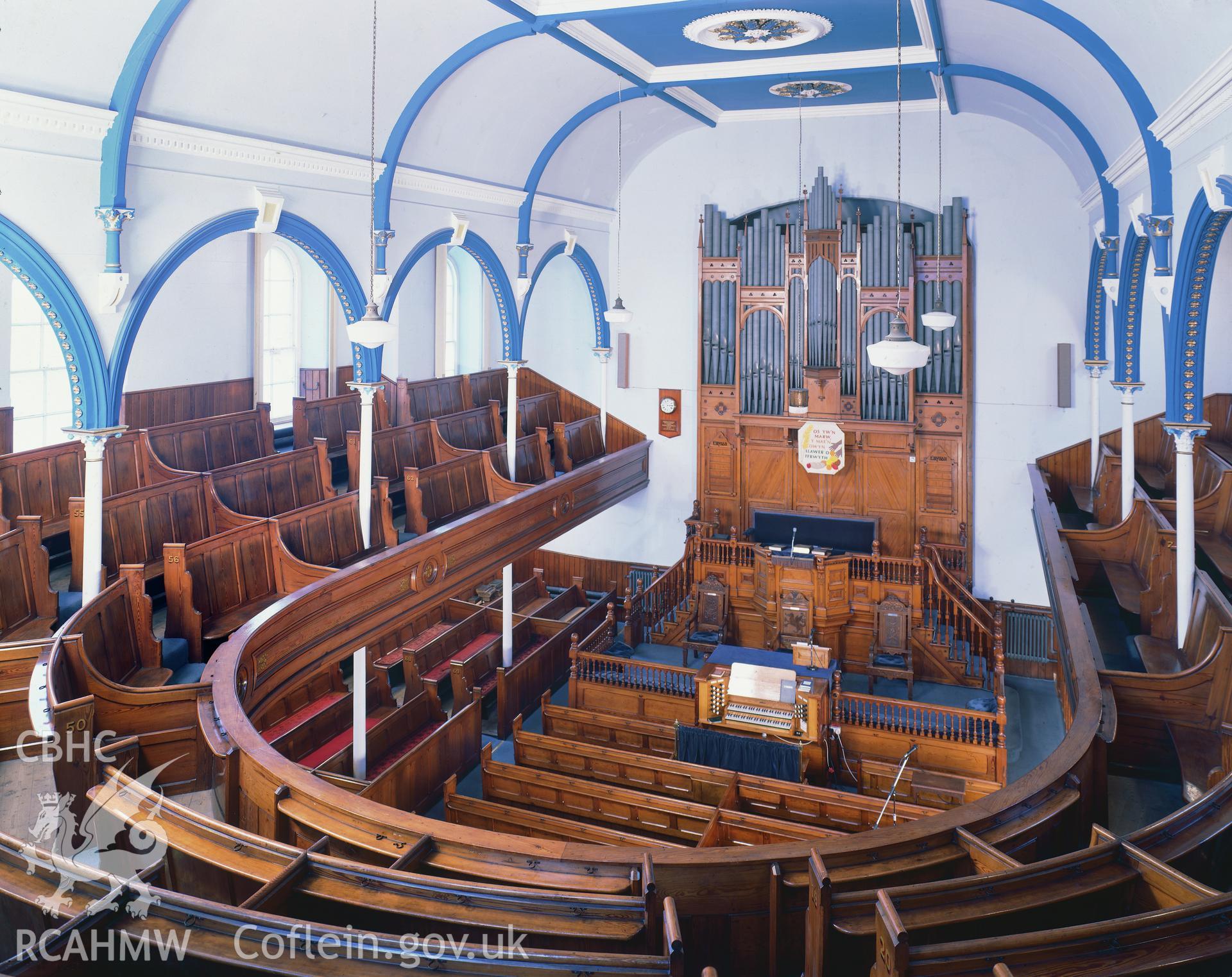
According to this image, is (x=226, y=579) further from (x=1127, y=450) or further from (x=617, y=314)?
(x=1127, y=450)

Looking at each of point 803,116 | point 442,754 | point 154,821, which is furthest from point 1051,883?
point 803,116

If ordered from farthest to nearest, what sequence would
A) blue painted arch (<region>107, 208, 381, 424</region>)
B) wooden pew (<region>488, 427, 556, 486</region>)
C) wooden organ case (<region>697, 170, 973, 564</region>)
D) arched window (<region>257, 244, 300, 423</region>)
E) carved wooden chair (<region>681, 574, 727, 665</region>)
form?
arched window (<region>257, 244, 300, 423</region>), wooden organ case (<region>697, 170, 973, 564</region>), carved wooden chair (<region>681, 574, 727, 665</region>), wooden pew (<region>488, 427, 556, 486</region>), blue painted arch (<region>107, 208, 381, 424</region>)

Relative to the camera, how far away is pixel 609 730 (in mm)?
11289

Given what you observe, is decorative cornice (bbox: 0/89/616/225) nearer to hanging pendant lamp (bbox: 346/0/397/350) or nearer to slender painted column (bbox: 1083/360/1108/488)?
hanging pendant lamp (bbox: 346/0/397/350)

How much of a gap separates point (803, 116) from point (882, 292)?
10.3 ft

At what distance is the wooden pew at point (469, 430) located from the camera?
13.0 m

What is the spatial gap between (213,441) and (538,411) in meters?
6.48

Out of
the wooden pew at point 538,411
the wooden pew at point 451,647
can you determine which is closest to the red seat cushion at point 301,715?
the wooden pew at point 451,647

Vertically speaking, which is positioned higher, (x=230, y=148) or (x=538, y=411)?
(x=230, y=148)

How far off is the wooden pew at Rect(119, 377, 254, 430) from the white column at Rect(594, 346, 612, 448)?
5.65 metres

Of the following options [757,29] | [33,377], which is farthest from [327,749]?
[757,29]

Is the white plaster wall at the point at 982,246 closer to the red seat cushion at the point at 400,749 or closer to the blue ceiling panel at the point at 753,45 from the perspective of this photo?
the blue ceiling panel at the point at 753,45

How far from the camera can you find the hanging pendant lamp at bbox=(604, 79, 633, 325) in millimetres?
13344

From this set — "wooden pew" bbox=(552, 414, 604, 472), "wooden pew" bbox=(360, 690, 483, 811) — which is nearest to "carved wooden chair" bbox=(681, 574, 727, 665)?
"wooden pew" bbox=(552, 414, 604, 472)
